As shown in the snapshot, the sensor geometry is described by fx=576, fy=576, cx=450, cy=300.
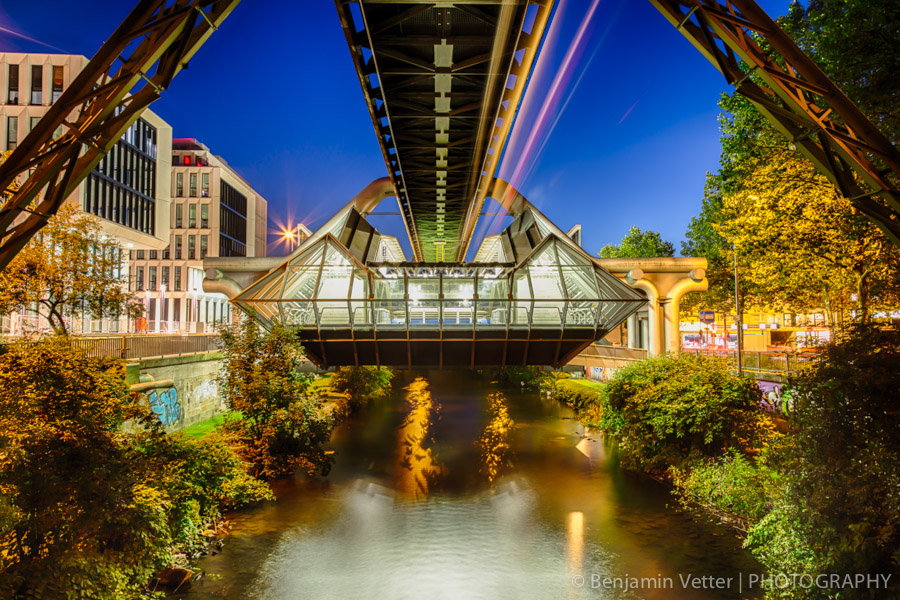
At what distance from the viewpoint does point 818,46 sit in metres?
23.1

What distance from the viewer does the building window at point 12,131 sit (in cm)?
5106

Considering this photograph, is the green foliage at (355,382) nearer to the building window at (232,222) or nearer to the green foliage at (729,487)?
the green foliage at (729,487)

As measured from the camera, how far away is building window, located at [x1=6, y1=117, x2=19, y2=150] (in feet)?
168

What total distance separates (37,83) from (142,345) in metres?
41.2

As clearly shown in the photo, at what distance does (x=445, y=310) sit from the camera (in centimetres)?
2580

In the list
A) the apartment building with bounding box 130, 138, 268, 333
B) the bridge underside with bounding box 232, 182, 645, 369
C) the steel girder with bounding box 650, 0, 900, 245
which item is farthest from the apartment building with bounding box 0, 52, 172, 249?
the steel girder with bounding box 650, 0, 900, 245

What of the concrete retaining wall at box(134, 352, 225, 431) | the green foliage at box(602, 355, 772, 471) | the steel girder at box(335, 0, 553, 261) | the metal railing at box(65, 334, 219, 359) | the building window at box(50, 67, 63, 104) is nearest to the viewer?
the steel girder at box(335, 0, 553, 261)

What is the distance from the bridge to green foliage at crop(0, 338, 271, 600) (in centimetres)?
313

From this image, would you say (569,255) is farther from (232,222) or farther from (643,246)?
(232,222)

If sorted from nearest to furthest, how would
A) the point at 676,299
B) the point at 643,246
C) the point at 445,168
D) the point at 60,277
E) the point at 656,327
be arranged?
1. the point at 445,168
2. the point at 60,277
3. the point at 676,299
4. the point at 656,327
5. the point at 643,246

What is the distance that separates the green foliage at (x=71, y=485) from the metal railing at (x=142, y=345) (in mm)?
7972

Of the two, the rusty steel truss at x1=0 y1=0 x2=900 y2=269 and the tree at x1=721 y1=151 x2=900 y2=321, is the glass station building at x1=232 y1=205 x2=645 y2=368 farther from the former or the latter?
the tree at x1=721 y1=151 x2=900 y2=321

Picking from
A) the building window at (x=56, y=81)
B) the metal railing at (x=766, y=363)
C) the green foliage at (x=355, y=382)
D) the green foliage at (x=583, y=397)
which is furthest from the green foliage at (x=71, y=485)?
the building window at (x=56, y=81)

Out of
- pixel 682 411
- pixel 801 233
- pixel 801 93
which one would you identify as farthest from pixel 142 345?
pixel 801 233
